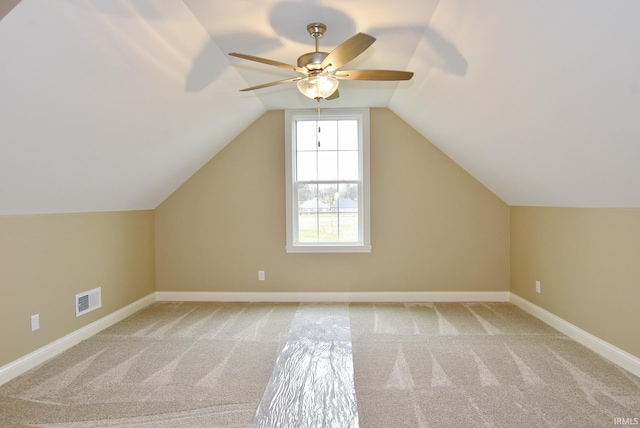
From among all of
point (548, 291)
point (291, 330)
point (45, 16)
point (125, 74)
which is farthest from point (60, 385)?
point (548, 291)

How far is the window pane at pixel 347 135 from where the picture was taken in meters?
4.22

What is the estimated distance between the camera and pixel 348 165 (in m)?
4.24

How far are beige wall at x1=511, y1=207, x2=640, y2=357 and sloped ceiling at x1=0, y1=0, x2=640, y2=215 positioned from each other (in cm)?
19

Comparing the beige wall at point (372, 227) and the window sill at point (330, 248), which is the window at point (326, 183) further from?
the beige wall at point (372, 227)

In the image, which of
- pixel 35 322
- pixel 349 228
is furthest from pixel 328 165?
pixel 35 322

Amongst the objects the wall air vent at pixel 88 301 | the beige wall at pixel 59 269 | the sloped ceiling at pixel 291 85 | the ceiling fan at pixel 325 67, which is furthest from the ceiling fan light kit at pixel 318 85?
the wall air vent at pixel 88 301

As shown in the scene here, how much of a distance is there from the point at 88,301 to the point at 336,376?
2481mm

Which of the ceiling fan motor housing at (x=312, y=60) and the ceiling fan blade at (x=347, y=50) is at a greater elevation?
the ceiling fan motor housing at (x=312, y=60)

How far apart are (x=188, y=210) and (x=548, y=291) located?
13.7ft

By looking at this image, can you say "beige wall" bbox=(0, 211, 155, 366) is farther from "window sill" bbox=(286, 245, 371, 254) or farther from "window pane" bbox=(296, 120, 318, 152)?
"window pane" bbox=(296, 120, 318, 152)

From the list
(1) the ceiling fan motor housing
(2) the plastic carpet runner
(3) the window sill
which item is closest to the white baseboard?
(3) the window sill

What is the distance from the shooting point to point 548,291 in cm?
337

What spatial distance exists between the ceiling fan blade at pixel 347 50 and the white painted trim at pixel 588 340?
288 centimetres

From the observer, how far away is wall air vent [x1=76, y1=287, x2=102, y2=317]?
3.04m
